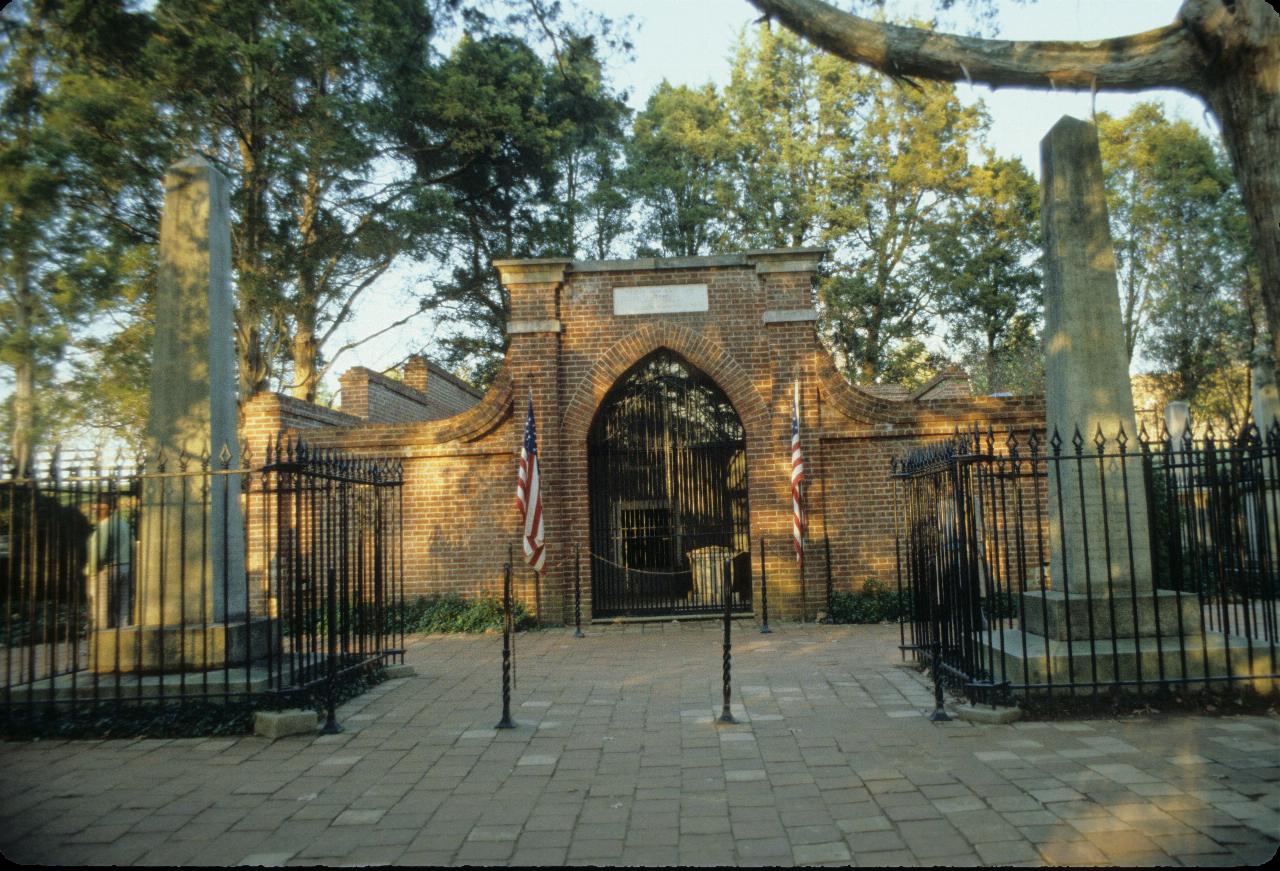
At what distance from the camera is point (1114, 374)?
23.2ft

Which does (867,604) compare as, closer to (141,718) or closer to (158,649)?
(158,649)

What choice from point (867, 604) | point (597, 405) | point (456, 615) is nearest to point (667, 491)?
point (597, 405)

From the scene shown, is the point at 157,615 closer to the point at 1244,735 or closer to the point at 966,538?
the point at 966,538

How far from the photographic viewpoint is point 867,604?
12.5 meters

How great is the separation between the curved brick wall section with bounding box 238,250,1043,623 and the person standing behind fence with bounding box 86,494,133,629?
182 inches

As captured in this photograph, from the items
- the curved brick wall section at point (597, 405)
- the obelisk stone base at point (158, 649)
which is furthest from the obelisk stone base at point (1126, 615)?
the obelisk stone base at point (158, 649)

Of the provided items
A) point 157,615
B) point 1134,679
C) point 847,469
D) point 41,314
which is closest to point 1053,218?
point 1134,679

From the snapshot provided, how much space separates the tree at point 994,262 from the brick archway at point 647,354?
1773cm

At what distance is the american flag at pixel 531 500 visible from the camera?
11234mm

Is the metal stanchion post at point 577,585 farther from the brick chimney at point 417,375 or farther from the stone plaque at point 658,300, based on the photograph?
the brick chimney at point 417,375

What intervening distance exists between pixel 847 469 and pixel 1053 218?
5.99 metres

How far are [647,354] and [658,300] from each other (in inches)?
32.5

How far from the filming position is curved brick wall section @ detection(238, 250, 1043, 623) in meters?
12.8

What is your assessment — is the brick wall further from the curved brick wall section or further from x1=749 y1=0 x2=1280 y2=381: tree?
x1=749 y1=0 x2=1280 y2=381: tree
